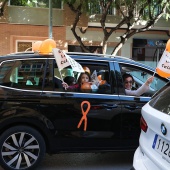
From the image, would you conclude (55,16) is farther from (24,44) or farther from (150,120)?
(150,120)

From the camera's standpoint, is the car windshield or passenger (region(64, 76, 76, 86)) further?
passenger (region(64, 76, 76, 86))

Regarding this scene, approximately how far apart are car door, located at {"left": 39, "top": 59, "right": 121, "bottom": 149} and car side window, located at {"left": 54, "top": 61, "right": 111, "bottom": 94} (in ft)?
0.05

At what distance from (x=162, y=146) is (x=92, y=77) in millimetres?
2198

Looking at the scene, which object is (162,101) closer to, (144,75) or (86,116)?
(86,116)

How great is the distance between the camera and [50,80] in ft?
14.4

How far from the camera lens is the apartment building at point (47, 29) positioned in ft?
47.1

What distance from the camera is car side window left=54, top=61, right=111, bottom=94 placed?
441cm

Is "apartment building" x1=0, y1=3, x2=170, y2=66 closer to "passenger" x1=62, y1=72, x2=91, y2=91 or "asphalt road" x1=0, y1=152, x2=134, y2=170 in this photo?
"asphalt road" x1=0, y1=152, x2=134, y2=170

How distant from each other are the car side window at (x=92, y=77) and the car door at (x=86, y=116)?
0.02m

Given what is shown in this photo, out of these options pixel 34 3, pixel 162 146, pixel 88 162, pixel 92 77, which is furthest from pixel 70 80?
pixel 34 3

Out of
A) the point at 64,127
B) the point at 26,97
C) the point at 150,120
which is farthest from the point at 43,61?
the point at 150,120

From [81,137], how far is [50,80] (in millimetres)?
960

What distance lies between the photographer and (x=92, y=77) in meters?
4.57

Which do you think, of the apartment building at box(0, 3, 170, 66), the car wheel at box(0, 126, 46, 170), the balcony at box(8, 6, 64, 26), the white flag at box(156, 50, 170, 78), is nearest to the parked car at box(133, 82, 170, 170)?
the white flag at box(156, 50, 170, 78)
